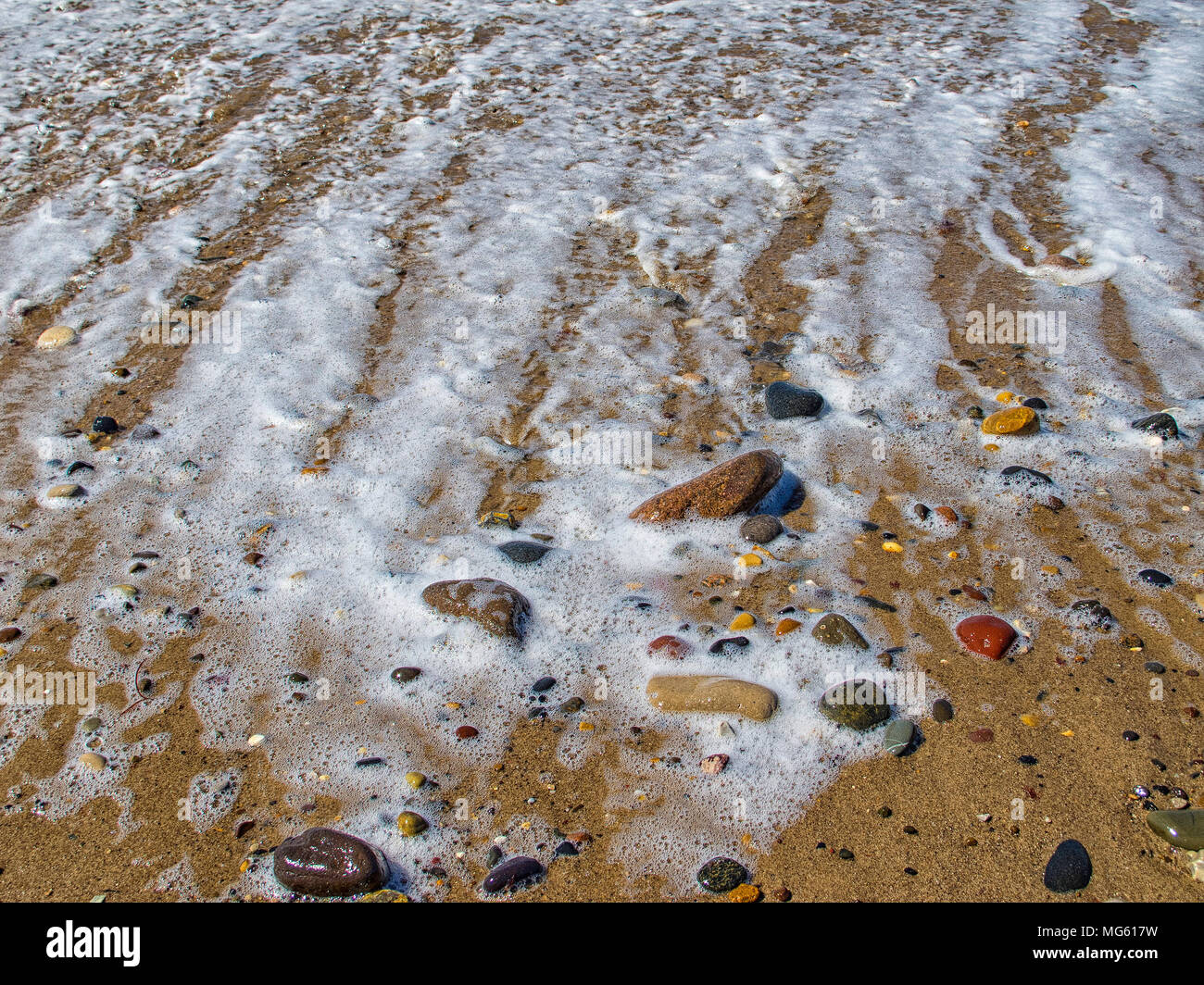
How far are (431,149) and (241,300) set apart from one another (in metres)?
2.19

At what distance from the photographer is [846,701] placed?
257cm

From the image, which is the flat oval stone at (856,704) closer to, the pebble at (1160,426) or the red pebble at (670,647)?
the red pebble at (670,647)

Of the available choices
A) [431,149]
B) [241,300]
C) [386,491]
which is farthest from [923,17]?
[386,491]

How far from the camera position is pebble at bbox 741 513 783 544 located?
3.14 meters

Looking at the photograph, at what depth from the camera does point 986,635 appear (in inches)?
108

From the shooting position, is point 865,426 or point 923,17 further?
point 923,17

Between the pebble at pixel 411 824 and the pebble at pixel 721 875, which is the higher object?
the pebble at pixel 411 824

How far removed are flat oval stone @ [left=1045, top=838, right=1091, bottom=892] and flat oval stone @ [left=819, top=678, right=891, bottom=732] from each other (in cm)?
56

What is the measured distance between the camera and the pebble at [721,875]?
85.4 inches

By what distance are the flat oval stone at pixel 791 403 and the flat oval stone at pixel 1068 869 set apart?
2037 mm

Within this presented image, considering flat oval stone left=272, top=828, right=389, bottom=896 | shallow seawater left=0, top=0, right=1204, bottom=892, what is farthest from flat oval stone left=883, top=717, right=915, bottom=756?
flat oval stone left=272, top=828, right=389, bottom=896

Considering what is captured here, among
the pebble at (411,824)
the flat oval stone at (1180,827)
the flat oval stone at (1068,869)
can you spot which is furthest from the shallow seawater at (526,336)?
the flat oval stone at (1180,827)

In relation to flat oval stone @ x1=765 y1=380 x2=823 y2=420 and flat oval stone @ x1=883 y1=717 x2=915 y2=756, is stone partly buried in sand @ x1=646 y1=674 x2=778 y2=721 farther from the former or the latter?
flat oval stone @ x1=765 y1=380 x2=823 y2=420
